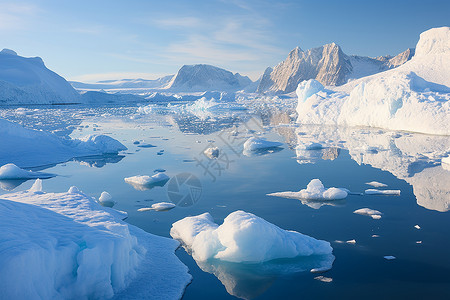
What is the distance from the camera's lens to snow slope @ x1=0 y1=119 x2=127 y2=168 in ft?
29.8

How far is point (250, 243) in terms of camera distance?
3541mm

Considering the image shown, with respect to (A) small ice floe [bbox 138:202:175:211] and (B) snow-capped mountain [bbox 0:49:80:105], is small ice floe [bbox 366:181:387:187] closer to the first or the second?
(A) small ice floe [bbox 138:202:175:211]

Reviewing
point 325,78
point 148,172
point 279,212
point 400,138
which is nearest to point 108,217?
point 279,212

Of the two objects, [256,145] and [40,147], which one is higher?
[256,145]

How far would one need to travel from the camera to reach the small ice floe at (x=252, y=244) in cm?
354

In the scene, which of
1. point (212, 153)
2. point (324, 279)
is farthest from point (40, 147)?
point (324, 279)

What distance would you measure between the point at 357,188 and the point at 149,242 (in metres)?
3.97

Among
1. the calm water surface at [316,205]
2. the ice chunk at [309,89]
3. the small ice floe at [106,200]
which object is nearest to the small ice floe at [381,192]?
the calm water surface at [316,205]

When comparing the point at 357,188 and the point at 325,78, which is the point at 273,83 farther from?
the point at 357,188

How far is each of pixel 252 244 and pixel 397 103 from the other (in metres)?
13.8

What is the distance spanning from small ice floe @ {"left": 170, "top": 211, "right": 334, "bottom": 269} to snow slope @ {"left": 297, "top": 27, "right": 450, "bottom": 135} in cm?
1143

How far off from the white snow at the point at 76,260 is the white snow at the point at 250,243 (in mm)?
377

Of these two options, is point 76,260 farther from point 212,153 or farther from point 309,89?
point 309,89

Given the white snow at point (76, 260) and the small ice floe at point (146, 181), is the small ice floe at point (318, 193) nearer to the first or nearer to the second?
the small ice floe at point (146, 181)
